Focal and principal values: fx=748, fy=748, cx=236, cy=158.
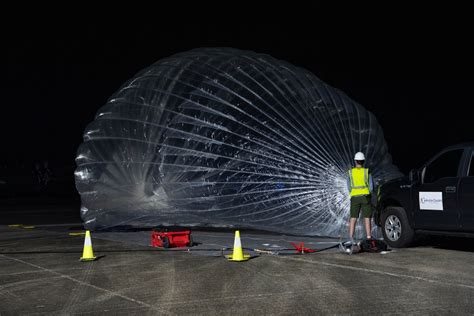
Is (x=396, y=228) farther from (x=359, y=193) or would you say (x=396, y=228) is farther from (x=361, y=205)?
(x=359, y=193)

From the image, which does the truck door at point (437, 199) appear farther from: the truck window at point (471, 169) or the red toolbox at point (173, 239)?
the red toolbox at point (173, 239)

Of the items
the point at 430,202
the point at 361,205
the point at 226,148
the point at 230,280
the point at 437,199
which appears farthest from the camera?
the point at 226,148

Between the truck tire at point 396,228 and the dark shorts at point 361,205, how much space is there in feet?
1.20

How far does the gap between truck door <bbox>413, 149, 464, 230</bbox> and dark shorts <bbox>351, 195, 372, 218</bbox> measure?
97cm

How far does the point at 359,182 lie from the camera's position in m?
14.6

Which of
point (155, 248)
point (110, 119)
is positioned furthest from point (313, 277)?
point (110, 119)

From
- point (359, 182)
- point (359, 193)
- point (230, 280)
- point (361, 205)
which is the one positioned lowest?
point (230, 280)

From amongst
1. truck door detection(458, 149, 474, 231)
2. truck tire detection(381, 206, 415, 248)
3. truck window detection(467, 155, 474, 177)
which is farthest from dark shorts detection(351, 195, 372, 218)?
truck window detection(467, 155, 474, 177)

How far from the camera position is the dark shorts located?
14.6 meters

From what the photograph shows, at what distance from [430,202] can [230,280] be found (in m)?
4.98

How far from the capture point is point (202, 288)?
32.1ft

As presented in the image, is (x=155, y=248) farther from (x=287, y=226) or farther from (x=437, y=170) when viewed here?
(x=437, y=170)

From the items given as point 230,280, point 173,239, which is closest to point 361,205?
point 173,239

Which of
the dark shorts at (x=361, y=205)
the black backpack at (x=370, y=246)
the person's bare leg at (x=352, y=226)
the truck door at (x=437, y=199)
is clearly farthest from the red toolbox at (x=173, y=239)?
the truck door at (x=437, y=199)
